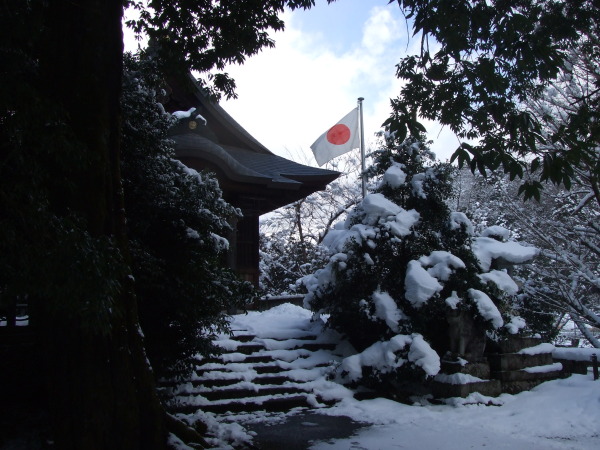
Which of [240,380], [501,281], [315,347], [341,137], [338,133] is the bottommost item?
[240,380]

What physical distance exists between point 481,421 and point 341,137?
11.6 meters

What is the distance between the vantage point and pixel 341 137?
16.2 meters

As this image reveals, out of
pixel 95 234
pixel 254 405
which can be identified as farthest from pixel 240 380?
pixel 95 234

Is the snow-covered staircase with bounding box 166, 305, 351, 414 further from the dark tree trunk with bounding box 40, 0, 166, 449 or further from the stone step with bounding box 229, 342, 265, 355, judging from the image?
the dark tree trunk with bounding box 40, 0, 166, 449

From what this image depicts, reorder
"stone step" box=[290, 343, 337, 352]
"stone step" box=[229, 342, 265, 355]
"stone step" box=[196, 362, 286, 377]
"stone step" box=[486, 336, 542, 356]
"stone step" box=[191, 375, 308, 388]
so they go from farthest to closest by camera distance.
Answer: "stone step" box=[290, 343, 337, 352] < "stone step" box=[229, 342, 265, 355] < "stone step" box=[486, 336, 542, 356] < "stone step" box=[196, 362, 286, 377] < "stone step" box=[191, 375, 308, 388]

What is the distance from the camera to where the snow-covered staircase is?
6.49m

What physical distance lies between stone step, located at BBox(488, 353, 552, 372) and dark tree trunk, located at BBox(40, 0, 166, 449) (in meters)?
5.73

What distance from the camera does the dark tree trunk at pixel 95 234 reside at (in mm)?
3340

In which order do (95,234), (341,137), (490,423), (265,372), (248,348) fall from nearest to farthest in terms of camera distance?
(95,234)
(490,423)
(265,372)
(248,348)
(341,137)

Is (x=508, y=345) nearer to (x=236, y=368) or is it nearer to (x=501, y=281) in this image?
(x=501, y=281)

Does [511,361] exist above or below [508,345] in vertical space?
below

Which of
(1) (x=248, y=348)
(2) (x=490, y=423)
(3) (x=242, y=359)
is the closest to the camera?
(2) (x=490, y=423)

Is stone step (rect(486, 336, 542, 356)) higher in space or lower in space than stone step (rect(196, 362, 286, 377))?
higher

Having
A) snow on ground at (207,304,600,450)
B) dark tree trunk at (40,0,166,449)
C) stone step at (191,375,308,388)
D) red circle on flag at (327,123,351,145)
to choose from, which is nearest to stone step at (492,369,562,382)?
snow on ground at (207,304,600,450)
